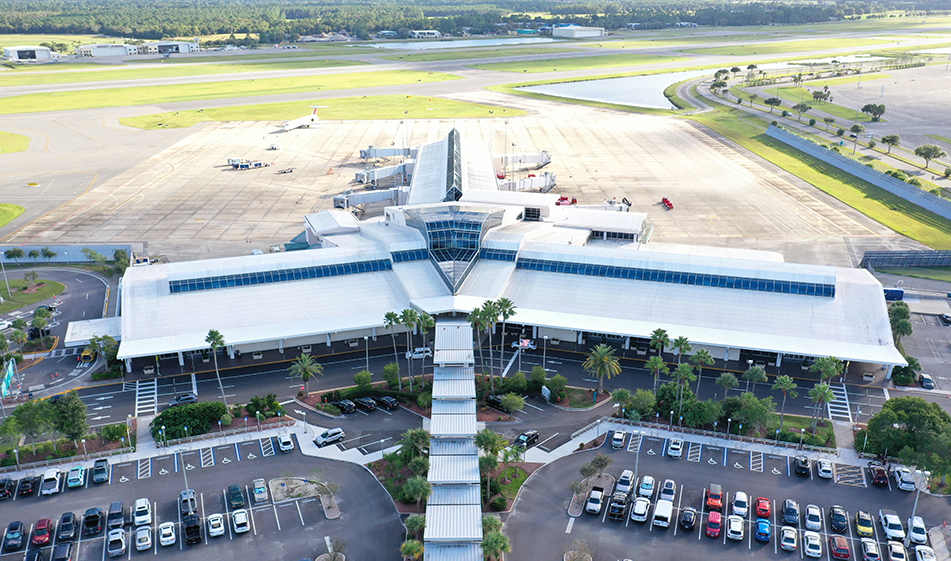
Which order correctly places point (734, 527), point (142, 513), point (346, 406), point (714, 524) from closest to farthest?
point (734, 527) < point (714, 524) < point (142, 513) < point (346, 406)

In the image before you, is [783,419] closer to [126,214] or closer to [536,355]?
[536,355]

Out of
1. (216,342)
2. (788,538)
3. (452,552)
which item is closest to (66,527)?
(216,342)

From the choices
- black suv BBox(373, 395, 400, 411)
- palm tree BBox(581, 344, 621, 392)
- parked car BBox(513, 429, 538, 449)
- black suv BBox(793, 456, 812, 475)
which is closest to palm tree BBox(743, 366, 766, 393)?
black suv BBox(793, 456, 812, 475)

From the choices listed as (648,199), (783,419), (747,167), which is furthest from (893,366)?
(747,167)

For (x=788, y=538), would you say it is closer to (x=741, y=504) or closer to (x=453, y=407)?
(x=741, y=504)

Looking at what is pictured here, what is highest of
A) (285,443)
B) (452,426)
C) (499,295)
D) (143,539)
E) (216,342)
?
(499,295)

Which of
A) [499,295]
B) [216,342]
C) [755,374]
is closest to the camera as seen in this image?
[755,374]
